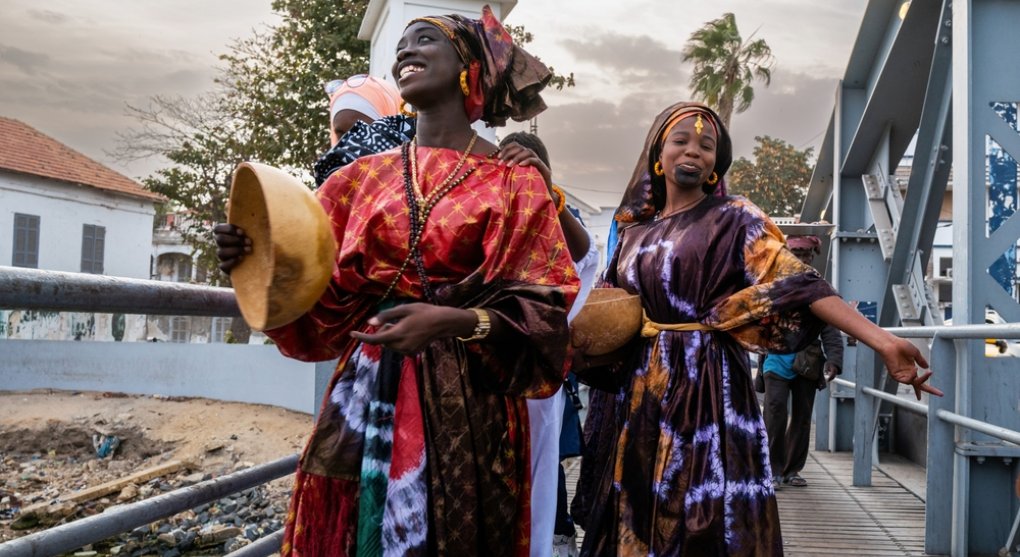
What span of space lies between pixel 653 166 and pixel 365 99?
122cm

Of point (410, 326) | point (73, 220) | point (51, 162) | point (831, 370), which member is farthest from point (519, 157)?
point (51, 162)

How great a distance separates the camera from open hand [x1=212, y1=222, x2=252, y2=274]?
5.54 ft

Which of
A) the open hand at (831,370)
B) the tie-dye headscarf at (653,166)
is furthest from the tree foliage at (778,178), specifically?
the tie-dye headscarf at (653,166)

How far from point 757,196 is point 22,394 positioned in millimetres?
25520

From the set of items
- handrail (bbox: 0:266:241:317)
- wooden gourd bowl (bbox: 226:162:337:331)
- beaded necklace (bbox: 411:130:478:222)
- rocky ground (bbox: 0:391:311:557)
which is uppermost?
beaded necklace (bbox: 411:130:478:222)

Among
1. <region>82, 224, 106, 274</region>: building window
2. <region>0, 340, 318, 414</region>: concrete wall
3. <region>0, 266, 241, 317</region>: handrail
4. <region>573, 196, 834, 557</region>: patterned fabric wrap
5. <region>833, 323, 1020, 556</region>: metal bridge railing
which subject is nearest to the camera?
<region>0, 266, 241, 317</region>: handrail

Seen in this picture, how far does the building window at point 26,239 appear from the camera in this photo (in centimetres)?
2970

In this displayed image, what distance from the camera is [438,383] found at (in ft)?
A: 6.23

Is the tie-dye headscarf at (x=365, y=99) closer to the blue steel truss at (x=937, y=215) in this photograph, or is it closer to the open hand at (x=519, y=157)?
the open hand at (x=519, y=157)

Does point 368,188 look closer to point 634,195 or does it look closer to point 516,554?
point 516,554

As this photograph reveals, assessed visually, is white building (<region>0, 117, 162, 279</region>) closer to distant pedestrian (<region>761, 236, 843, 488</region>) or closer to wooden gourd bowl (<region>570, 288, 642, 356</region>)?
distant pedestrian (<region>761, 236, 843, 488</region>)

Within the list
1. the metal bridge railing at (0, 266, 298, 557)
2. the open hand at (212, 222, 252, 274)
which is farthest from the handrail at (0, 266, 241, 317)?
the open hand at (212, 222, 252, 274)

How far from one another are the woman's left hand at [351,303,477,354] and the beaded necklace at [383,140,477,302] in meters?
0.24

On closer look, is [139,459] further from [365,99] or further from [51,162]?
[51,162]
